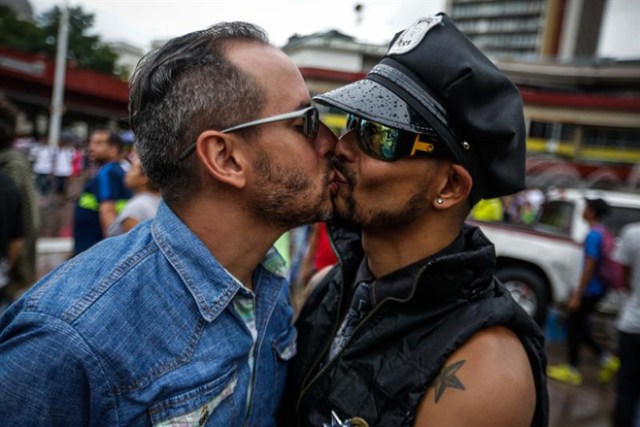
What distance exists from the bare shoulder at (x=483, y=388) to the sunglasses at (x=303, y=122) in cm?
85

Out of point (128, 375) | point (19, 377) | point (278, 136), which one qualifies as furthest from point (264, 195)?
point (19, 377)

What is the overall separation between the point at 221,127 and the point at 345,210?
0.52 m

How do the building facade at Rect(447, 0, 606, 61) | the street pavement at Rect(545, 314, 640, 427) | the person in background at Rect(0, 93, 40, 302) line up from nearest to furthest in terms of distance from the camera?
the person in background at Rect(0, 93, 40, 302) → the street pavement at Rect(545, 314, 640, 427) → the building facade at Rect(447, 0, 606, 61)

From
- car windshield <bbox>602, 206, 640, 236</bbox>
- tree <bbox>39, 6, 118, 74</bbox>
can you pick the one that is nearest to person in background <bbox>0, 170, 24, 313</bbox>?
car windshield <bbox>602, 206, 640, 236</bbox>

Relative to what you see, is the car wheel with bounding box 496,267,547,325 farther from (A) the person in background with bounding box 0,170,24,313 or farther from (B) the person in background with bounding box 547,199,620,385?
(A) the person in background with bounding box 0,170,24,313

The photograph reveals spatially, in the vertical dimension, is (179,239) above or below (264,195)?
below

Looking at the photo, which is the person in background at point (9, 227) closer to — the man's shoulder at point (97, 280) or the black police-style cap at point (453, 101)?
the man's shoulder at point (97, 280)

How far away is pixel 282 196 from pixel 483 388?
32.5 inches

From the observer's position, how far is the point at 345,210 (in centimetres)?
Answer: 172

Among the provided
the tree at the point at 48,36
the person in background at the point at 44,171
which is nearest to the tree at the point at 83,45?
the tree at the point at 48,36

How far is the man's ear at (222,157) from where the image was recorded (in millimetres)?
1487

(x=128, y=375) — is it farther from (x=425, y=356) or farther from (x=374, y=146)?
(x=374, y=146)

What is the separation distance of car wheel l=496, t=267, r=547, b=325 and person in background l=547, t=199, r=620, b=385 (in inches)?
46.8

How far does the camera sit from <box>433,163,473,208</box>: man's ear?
1.62 m
